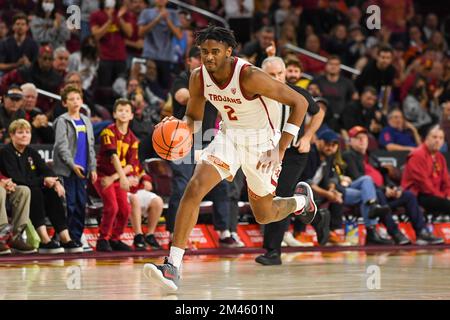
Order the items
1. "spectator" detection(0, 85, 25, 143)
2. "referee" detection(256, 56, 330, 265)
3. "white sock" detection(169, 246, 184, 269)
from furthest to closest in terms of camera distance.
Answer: "spectator" detection(0, 85, 25, 143) → "referee" detection(256, 56, 330, 265) → "white sock" detection(169, 246, 184, 269)

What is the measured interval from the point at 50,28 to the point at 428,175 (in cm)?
581

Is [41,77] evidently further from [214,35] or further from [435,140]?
[214,35]

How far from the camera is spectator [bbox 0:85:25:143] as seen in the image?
37.7 ft

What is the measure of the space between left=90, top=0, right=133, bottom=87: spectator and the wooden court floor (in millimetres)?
4660

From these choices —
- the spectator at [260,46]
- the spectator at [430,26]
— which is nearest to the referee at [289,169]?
the spectator at [260,46]

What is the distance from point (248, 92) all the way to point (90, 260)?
3.35 meters

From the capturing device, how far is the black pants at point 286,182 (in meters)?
9.88

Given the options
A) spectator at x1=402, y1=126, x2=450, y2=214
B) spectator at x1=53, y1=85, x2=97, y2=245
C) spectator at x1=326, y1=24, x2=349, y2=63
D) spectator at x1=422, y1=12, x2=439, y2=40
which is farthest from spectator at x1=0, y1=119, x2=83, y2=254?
spectator at x1=422, y1=12, x2=439, y2=40

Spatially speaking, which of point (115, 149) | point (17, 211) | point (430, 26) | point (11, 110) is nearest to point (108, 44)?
point (11, 110)

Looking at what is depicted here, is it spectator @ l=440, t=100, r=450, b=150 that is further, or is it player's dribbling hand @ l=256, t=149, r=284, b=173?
spectator @ l=440, t=100, r=450, b=150

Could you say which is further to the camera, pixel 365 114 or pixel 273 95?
pixel 365 114

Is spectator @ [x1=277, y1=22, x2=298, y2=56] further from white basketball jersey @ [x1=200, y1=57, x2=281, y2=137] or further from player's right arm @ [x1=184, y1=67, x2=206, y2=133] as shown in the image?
player's right arm @ [x1=184, y1=67, x2=206, y2=133]

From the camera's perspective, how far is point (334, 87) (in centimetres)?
1535

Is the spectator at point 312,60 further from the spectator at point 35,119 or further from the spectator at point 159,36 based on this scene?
the spectator at point 35,119
